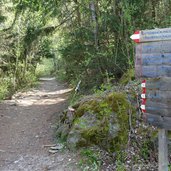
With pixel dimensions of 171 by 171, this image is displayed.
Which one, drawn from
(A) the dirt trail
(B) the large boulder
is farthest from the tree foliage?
(A) the dirt trail

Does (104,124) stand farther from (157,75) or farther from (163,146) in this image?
(157,75)

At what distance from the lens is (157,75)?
13.0 ft

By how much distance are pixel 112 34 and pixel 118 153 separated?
18.7 feet

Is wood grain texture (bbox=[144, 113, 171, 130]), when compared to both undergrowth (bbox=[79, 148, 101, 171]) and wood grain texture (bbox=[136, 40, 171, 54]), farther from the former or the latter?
undergrowth (bbox=[79, 148, 101, 171])

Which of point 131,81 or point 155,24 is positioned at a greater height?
point 155,24

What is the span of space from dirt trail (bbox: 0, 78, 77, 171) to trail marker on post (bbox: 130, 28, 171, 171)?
221 centimetres

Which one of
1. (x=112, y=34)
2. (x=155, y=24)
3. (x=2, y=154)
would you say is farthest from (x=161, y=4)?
(x=2, y=154)

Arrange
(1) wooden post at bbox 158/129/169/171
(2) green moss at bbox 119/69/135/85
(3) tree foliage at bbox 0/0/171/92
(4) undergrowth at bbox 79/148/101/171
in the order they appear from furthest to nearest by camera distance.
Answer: (3) tree foliage at bbox 0/0/171/92
(2) green moss at bbox 119/69/135/85
(4) undergrowth at bbox 79/148/101/171
(1) wooden post at bbox 158/129/169/171

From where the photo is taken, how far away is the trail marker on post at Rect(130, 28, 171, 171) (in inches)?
152

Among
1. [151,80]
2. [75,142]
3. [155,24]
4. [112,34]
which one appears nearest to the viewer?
[151,80]

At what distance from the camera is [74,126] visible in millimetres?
6738

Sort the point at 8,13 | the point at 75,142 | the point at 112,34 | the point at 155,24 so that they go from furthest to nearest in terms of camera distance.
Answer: the point at 8,13
the point at 112,34
the point at 155,24
the point at 75,142

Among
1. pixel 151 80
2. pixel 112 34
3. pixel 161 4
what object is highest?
pixel 161 4

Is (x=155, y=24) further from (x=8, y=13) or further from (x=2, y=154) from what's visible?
(x=8, y=13)
